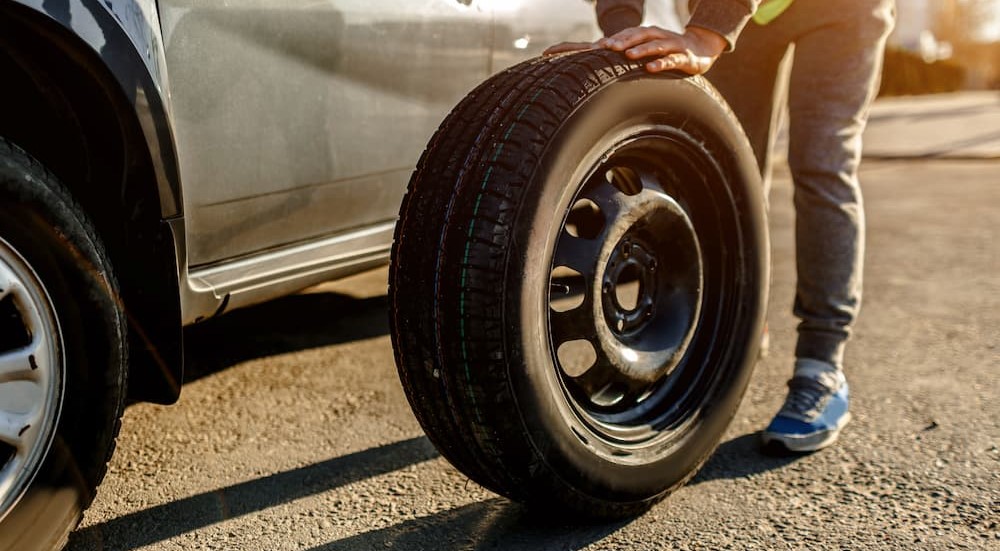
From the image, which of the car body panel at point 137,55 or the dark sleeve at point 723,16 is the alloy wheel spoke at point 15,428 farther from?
the dark sleeve at point 723,16

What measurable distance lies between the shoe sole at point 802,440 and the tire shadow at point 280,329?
55.8 inches

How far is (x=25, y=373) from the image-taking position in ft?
5.09

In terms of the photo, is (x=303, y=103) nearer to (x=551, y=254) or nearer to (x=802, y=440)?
(x=551, y=254)

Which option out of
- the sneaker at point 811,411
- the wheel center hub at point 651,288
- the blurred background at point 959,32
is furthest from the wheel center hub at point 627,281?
the blurred background at point 959,32

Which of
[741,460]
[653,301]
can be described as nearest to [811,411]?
[741,460]

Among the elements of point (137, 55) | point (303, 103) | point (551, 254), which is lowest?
point (551, 254)

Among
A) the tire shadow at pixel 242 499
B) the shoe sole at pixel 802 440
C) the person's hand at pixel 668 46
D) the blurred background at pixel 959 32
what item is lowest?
the blurred background at pixel 959 32

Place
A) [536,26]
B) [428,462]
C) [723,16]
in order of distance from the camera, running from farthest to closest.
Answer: [536,26] < [428,462] < [723,16]

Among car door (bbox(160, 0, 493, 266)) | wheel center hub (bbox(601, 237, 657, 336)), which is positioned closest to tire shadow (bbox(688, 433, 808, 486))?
wheel center hub (bbox(601, 237, 657, 336))

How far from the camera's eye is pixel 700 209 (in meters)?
2.15

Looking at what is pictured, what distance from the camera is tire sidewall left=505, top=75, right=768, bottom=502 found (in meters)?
1.65

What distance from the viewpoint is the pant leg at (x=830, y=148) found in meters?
2.35

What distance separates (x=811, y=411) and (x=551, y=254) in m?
0.98

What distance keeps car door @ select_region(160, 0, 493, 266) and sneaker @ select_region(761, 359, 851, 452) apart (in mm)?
1090
